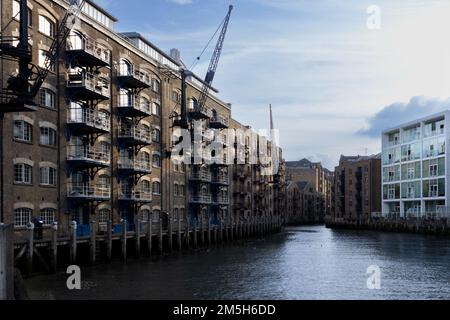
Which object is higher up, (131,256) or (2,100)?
(2,100)

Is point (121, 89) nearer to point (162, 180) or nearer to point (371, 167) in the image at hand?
point (162, 180)

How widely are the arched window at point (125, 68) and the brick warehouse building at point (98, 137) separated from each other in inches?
5.6

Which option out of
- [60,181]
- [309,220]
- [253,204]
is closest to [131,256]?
[60,181]

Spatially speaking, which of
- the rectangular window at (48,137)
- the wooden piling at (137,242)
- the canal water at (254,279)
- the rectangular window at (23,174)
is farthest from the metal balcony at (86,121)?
the canal water at (254,279)

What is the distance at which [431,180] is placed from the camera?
A: 95.1m

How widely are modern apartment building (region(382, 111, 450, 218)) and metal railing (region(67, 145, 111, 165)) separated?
61.7m

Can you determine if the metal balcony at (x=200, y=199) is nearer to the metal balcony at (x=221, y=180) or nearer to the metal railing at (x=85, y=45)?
the metal balcony at (x=221, y=180)

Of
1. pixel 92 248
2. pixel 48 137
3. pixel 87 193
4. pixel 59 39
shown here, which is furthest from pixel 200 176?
pixel 92 248

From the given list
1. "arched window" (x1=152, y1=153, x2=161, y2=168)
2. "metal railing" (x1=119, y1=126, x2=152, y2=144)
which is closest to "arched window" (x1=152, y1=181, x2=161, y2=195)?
"arched window" (x1=152, y1=153, x2=161, y2=168)

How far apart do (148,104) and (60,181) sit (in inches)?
667

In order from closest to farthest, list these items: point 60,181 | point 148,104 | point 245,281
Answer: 1. point 245,281
2. point 60,181
3. point 148,104

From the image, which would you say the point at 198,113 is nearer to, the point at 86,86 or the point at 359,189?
the point at 86,86

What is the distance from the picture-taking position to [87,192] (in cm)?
4262

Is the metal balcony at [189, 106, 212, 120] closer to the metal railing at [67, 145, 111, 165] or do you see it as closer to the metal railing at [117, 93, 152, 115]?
the metal railing at [117, 93, 152, 115]
